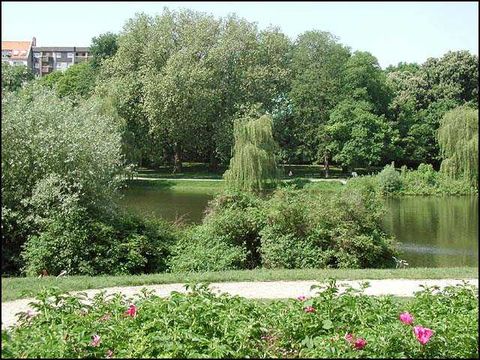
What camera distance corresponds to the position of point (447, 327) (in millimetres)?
4902

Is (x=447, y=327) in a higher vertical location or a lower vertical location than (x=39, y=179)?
lower

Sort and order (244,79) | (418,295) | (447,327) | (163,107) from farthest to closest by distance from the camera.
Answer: (244,79) → (163,107) → (418,295) → (447,327)

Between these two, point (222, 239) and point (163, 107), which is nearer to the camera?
point (222, 239)

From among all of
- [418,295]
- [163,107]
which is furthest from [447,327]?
[163,107]

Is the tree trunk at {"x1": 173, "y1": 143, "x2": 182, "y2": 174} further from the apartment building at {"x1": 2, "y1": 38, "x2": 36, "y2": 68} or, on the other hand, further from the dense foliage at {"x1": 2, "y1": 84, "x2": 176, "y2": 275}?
the dense foliage at {"x1": 2, "y1": 84, "x2": 176, "y2": 275}

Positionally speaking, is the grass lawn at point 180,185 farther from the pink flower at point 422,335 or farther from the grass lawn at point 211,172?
the pink flower at point 422,335

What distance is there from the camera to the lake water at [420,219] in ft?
49.9

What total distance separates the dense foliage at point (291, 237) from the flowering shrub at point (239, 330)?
7.28m

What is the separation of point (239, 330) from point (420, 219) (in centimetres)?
1951

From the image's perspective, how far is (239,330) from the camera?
4402 millimetres

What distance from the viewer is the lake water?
1520 cm

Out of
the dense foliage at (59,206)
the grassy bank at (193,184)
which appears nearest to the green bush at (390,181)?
the grassy bank at (193,184)

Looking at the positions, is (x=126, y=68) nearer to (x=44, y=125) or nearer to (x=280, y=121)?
(x=280, y=121)

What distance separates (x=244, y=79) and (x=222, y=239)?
103 feet
